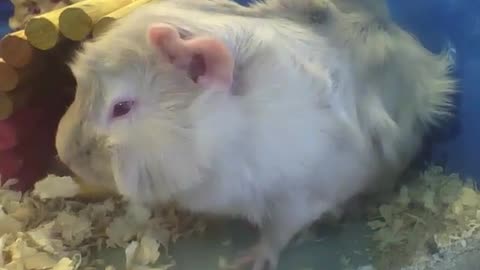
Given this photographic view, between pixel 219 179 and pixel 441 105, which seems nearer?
pixel 219 179

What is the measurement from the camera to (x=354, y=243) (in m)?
1.36

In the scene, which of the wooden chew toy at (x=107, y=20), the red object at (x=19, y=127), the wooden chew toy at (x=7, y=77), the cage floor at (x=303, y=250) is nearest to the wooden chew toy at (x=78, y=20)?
the wooden chew toy at (x=107, y=20)

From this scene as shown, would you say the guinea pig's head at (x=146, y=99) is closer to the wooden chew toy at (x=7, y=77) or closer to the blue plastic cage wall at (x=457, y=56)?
the wooden chew toy at (x=7, y=77)

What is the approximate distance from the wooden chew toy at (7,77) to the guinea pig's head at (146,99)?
19 centimetres

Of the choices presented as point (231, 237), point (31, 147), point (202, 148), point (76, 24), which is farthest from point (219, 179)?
point (31, 147)

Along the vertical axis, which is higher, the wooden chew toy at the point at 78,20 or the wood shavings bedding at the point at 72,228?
the wooden chew toy at the point at 78,20

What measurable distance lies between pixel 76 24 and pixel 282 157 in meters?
0.38

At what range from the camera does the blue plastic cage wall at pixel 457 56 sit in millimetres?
1433

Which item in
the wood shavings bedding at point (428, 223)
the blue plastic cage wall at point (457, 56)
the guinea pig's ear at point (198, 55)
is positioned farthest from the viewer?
the blue plastic cage wall at point (457, 56)

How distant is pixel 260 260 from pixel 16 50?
0.51m

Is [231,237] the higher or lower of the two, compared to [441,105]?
lower

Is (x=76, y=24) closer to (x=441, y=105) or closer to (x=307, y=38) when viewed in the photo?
(x=307, y=38)

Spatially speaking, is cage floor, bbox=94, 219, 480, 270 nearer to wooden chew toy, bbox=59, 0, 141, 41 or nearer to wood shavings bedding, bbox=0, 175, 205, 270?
wood shavings bedding, bbox=0, 175, 205, 270

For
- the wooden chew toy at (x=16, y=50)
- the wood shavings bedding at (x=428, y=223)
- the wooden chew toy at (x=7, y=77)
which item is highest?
the wooden chew toy at (x=16, y=50)
